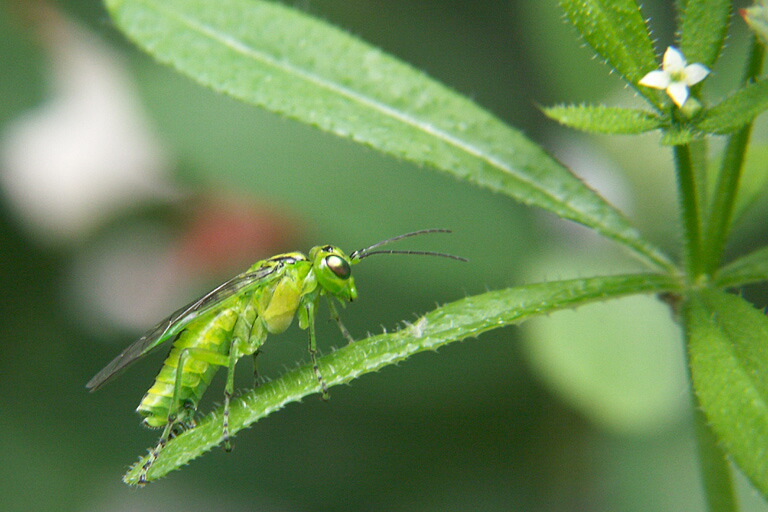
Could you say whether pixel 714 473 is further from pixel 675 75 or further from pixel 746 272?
pixel 675 75

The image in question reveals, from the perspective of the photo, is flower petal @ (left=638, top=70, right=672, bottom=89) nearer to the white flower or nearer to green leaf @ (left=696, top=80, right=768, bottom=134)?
the white flower

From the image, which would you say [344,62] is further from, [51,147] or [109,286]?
[51,147]

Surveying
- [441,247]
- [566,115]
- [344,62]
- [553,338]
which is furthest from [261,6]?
[553,338]

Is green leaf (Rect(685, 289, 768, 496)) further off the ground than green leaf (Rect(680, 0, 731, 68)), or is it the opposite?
green leaf (Rect(680, 0, 731, 68))

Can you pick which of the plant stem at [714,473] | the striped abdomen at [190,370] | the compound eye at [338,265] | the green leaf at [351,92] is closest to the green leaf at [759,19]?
the green leaf at [351,92]

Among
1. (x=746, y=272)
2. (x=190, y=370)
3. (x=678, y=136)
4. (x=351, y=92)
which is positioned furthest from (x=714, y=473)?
(x=190, y=370)

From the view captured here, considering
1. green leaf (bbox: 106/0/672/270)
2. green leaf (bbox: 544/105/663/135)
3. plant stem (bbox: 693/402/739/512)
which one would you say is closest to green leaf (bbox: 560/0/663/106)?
green leaf (bbox: 544/105/663/135)
